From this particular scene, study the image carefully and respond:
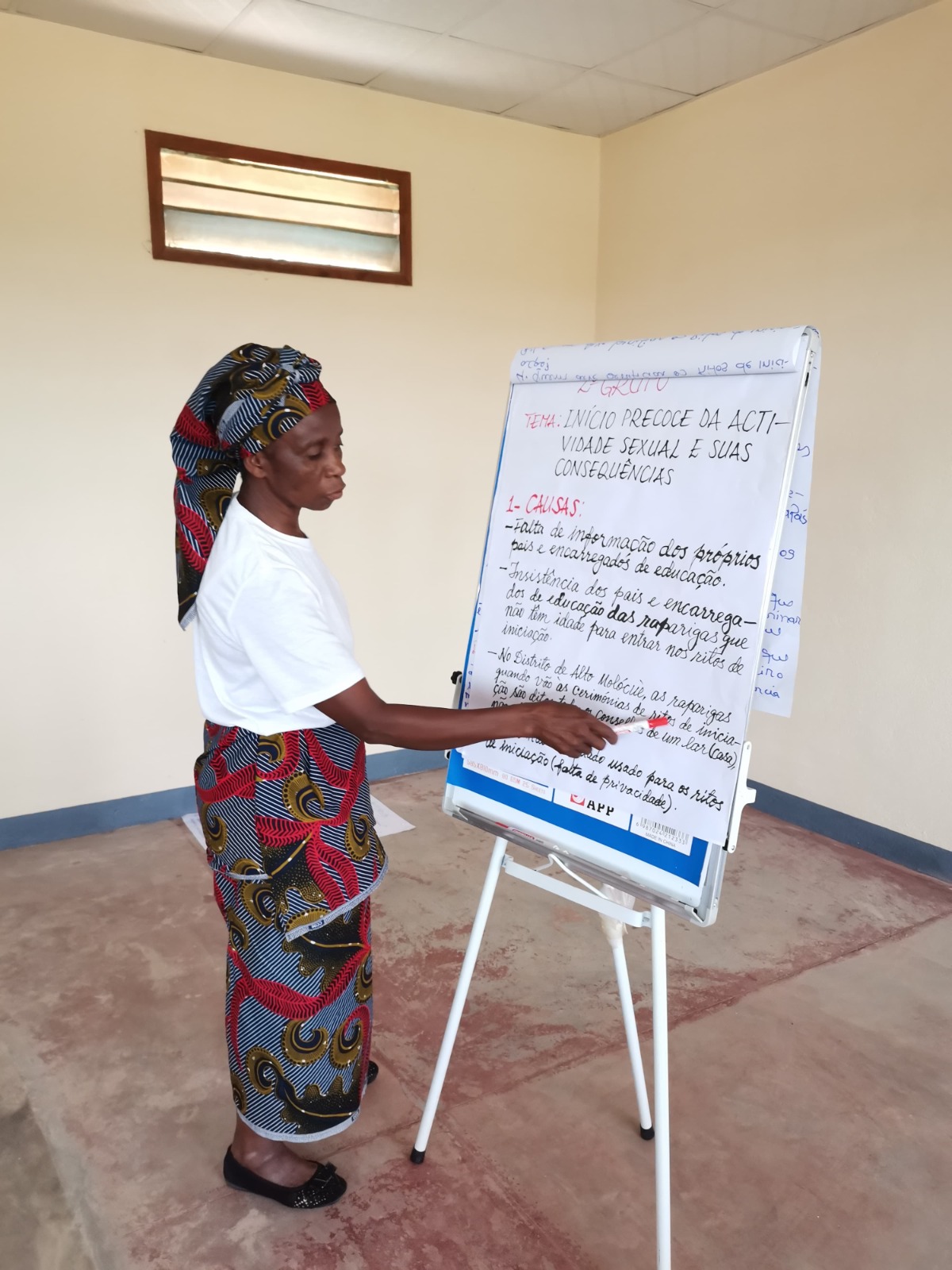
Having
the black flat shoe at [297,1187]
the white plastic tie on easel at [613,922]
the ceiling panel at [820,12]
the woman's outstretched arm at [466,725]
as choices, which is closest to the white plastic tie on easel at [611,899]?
the white plastic tie on easel at [613,922]

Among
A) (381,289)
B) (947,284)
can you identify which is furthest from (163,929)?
(947,284)

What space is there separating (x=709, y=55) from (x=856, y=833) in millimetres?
2726

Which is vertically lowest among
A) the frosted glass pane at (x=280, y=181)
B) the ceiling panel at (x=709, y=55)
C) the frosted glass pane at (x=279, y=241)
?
the frosted glass pane at (x=279, y=241)

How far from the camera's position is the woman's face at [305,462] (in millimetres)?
1509

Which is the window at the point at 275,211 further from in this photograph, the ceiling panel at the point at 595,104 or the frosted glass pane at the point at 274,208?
the ceiling panel at the point at 595,104

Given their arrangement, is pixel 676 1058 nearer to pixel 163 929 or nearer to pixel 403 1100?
pixel 403 1100

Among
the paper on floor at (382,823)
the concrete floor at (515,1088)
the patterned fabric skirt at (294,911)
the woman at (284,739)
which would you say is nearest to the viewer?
the woman at (284,739)

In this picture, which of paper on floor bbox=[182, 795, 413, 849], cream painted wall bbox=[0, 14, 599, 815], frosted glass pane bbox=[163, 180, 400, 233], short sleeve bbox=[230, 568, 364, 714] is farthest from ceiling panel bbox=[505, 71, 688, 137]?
short sleeve bbox=[230, 568, 364, 714]

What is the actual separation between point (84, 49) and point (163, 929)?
2.75 metres

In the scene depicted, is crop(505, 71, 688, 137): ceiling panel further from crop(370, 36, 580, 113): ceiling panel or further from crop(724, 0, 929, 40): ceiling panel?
crop(724, 0, 929, 40): ceiling panel

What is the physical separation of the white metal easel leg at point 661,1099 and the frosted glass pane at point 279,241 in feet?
9.46

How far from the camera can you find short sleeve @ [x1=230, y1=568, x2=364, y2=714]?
1.45 m

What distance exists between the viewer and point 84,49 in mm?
3096

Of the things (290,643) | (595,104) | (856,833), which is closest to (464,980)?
(290,643)
